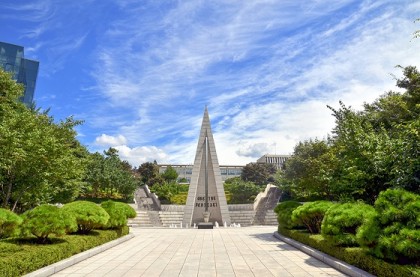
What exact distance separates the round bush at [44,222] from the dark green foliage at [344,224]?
29.5 feet

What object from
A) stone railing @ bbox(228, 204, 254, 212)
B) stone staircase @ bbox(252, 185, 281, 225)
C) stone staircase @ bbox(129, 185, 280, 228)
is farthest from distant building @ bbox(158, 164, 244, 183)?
stone railing @ bbox(228, 204, 254, 212)

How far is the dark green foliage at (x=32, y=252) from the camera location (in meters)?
7.09

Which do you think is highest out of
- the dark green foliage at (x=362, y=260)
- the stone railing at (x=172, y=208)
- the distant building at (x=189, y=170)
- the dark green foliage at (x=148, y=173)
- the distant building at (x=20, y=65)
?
the distant building at (x=20, y=65)

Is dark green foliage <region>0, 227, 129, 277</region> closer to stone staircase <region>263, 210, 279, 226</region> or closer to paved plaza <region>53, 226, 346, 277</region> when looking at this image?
paved plaza <region>53, 226, 346, 277</region>

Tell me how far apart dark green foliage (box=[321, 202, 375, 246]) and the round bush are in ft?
29.5

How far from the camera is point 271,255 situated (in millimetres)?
11820

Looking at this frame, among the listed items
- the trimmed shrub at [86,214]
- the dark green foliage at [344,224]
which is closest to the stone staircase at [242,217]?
the trimmed shrub at [86,214]

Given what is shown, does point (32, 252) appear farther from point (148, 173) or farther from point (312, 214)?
point (148, 173)

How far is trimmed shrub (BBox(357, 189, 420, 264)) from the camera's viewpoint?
21.0 ft

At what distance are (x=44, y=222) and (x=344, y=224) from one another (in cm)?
992

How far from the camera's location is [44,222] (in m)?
9.84

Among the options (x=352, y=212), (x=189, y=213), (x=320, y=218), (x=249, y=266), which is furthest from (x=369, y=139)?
(x=189, y=213)

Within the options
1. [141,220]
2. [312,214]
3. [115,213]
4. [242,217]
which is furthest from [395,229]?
[141,220]

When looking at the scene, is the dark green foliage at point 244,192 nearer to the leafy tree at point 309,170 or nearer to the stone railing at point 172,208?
the leafy tree at point 309,170
